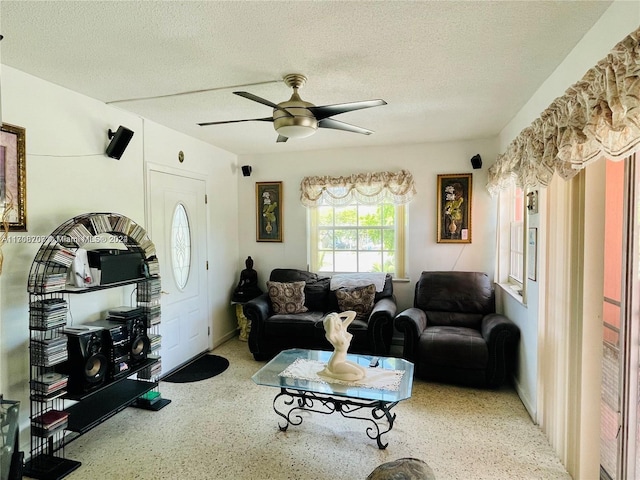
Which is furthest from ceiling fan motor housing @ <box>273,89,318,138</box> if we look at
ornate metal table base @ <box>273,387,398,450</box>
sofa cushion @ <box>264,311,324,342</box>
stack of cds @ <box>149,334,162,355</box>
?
sofa cushion @ <box>264,311,324,342</box>

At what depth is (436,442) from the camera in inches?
94.1

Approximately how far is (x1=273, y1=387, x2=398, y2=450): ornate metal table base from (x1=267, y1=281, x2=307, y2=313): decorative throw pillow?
1.17 m

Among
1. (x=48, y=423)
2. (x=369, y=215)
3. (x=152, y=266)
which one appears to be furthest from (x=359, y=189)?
(x=48, y=423)

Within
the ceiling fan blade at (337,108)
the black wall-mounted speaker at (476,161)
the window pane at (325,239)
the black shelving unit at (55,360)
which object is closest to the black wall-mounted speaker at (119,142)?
the black shelving unit at (55,360)

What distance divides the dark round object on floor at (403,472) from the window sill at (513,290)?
1.83 meters

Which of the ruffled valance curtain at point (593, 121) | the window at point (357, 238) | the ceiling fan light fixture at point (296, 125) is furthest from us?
the window at point (357, 238)

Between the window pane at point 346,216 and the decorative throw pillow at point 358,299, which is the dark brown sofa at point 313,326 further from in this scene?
the window pane at point 346,216

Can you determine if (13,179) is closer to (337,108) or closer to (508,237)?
(337,108)

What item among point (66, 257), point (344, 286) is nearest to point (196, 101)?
point (66, 257)

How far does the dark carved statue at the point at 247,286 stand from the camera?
14.5ft

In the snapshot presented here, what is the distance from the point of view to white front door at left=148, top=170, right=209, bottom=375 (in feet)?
11.3

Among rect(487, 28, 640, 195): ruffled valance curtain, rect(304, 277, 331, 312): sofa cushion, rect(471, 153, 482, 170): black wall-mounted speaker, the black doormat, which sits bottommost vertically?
the black doormat

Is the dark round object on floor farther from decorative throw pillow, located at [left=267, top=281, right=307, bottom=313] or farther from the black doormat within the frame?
decorative throw pillow, located at [left=267, top=281, right=307, bottom=313]

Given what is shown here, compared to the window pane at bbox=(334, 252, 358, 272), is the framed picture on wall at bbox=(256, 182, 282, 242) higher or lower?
higher
